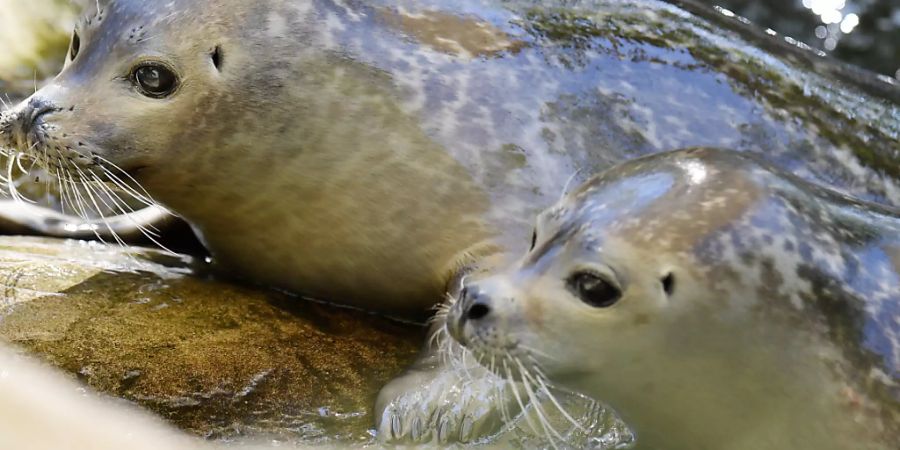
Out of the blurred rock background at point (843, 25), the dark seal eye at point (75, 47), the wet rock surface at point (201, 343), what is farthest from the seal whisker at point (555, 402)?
the blurred rock background at point (843, 25)

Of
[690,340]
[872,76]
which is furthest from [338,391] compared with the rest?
[872,76]

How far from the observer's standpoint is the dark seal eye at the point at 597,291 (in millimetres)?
2967

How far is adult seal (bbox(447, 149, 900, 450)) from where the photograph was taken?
9.68ft

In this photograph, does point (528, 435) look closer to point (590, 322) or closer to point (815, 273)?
point (590, 322)

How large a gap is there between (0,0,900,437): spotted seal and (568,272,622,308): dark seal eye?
3.11ft

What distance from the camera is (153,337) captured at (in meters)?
3.68

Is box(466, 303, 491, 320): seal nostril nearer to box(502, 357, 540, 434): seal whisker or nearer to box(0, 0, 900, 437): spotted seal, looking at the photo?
box(502, 357, 540, 434): seal whisker

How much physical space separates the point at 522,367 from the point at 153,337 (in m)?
1.29

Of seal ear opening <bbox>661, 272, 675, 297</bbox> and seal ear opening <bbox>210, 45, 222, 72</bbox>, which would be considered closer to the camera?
seal ear opening <bbox>661, 272, 675, 297</bbox>

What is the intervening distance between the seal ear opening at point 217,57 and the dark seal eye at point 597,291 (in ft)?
5.64

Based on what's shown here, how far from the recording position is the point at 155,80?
13.3 feet

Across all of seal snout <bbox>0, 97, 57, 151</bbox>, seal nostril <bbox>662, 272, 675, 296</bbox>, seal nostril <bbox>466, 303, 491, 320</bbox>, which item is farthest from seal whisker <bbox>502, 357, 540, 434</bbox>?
seal snout <bbox>0, 97, 57, 151</bbox>

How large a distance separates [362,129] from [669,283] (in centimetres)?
153

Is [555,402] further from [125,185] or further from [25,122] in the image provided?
[25,122]
